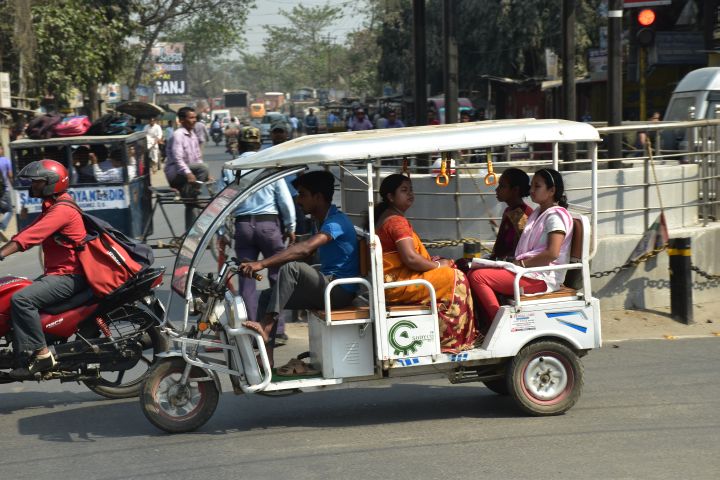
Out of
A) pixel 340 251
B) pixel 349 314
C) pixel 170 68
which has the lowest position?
pixel 349 314

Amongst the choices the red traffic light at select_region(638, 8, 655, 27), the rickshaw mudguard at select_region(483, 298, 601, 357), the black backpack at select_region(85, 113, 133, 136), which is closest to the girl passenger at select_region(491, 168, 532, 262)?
the rickshaw mudguard at select_region(483, 298, 601, 357)

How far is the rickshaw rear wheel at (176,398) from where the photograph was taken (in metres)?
6.11

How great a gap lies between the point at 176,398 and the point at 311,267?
1.14 metres

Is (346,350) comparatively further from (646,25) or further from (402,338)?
(646,25)

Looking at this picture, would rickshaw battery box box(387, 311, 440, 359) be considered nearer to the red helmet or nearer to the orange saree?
the orange saree

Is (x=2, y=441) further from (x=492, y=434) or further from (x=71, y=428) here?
(x=492, y=434)

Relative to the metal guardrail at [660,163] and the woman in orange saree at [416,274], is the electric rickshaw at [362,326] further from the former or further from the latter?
the metal guardrail at [660,163]

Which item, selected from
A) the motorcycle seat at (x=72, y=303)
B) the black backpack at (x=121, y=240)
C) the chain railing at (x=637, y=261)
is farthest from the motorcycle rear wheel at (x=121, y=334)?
the chain railing at (x=637, y=261)

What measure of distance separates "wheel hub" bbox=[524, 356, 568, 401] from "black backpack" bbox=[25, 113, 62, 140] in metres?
7.79

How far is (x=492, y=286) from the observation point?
6.48 metres

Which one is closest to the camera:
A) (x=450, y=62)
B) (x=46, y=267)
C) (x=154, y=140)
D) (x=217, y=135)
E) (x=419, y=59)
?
(x=46, y=267)

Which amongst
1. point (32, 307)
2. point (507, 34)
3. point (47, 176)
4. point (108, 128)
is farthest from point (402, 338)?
point (507, 34)

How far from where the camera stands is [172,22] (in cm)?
4388

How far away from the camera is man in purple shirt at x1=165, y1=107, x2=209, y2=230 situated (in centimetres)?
1264
